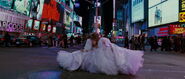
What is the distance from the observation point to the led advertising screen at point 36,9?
4766 cm

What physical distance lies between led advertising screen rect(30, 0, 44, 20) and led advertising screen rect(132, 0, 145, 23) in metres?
26.2

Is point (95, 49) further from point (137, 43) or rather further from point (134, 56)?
point (137, 43)

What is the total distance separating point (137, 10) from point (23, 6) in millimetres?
36228

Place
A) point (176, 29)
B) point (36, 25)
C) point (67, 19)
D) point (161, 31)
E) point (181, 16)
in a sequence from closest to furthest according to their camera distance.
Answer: point (176, 29) < point (181, 16) < point (36, 25) < point (161, 31) < point (67, 19)

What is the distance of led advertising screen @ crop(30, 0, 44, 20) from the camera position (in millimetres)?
47656

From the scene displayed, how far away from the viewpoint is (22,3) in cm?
4216

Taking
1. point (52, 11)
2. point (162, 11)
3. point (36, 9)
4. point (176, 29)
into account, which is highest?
point (52, 11)

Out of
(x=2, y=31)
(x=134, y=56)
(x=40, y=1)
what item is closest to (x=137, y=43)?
(x=2, y=31)

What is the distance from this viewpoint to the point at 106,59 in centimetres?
840

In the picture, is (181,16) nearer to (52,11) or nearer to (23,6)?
(23,6)

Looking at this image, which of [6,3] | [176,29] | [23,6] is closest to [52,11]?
[23,6]

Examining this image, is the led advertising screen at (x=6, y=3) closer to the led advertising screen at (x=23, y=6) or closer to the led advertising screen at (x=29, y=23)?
the led advertising screen at (x=23, y=6)

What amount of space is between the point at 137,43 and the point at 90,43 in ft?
63.9

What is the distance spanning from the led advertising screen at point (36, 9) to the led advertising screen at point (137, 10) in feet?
86.0
